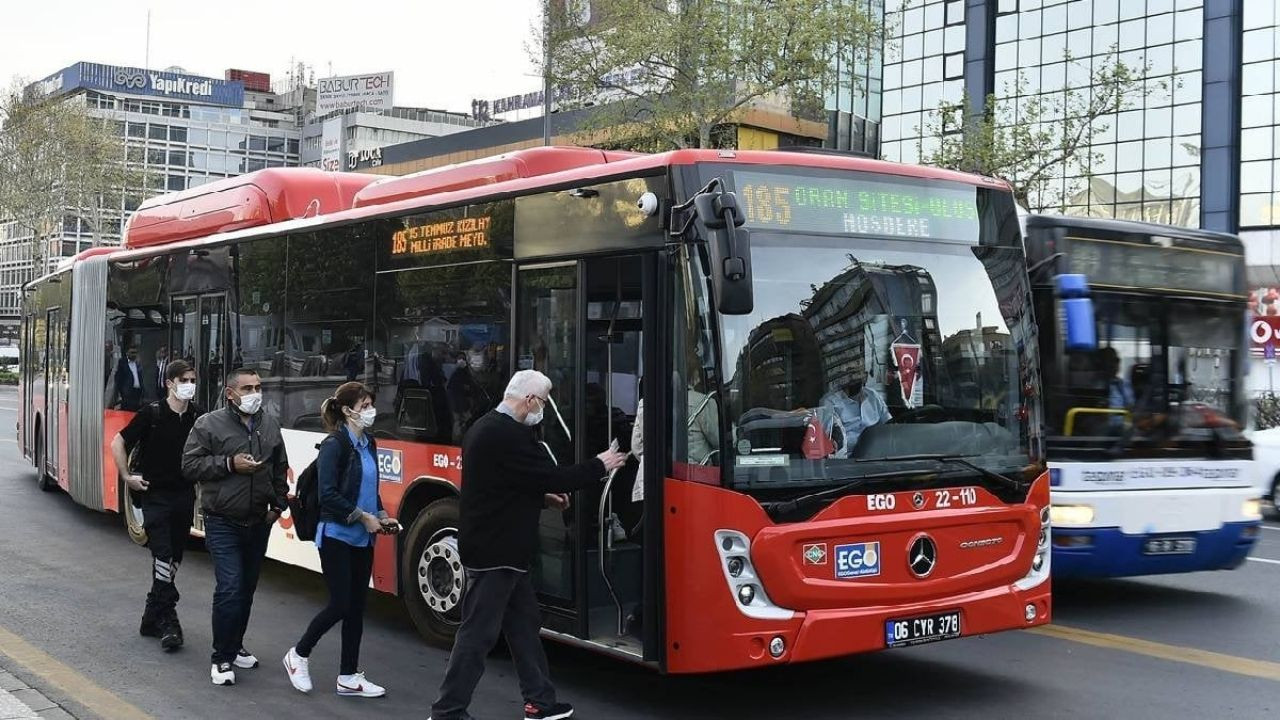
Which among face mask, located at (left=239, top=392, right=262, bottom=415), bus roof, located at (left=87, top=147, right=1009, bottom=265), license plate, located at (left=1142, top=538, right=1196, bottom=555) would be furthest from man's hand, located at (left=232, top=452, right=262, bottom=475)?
license plate, located at (left=1142, top=538, right=1196, bottom=555)

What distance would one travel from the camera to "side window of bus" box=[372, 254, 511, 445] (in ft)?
26.3

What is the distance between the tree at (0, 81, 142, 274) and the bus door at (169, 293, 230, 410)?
2109 inches

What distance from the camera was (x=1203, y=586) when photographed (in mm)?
11367

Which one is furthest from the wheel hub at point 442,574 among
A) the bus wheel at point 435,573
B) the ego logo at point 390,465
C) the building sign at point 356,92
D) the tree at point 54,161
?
the building sign at point 356,92

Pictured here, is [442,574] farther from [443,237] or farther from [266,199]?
[266,199]

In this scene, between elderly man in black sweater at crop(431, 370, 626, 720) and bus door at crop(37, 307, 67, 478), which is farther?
bus door at crop(37, 307, 67, 478)

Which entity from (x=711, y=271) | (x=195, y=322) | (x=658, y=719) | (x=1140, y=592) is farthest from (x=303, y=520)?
(x=1140, y=592)

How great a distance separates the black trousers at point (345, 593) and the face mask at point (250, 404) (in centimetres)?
94

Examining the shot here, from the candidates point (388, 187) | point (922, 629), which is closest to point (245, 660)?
point (388, 187)

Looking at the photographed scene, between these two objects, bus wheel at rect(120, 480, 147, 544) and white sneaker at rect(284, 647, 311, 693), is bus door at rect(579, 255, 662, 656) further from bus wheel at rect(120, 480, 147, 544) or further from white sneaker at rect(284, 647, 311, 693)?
bus wheel at rect(120, 480, 147, 544)

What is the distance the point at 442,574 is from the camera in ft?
27.7

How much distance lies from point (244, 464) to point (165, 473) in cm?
117

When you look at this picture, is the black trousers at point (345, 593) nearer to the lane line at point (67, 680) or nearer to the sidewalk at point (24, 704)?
the lane line at point (67, 680)

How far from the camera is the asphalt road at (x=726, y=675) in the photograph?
7180mm
